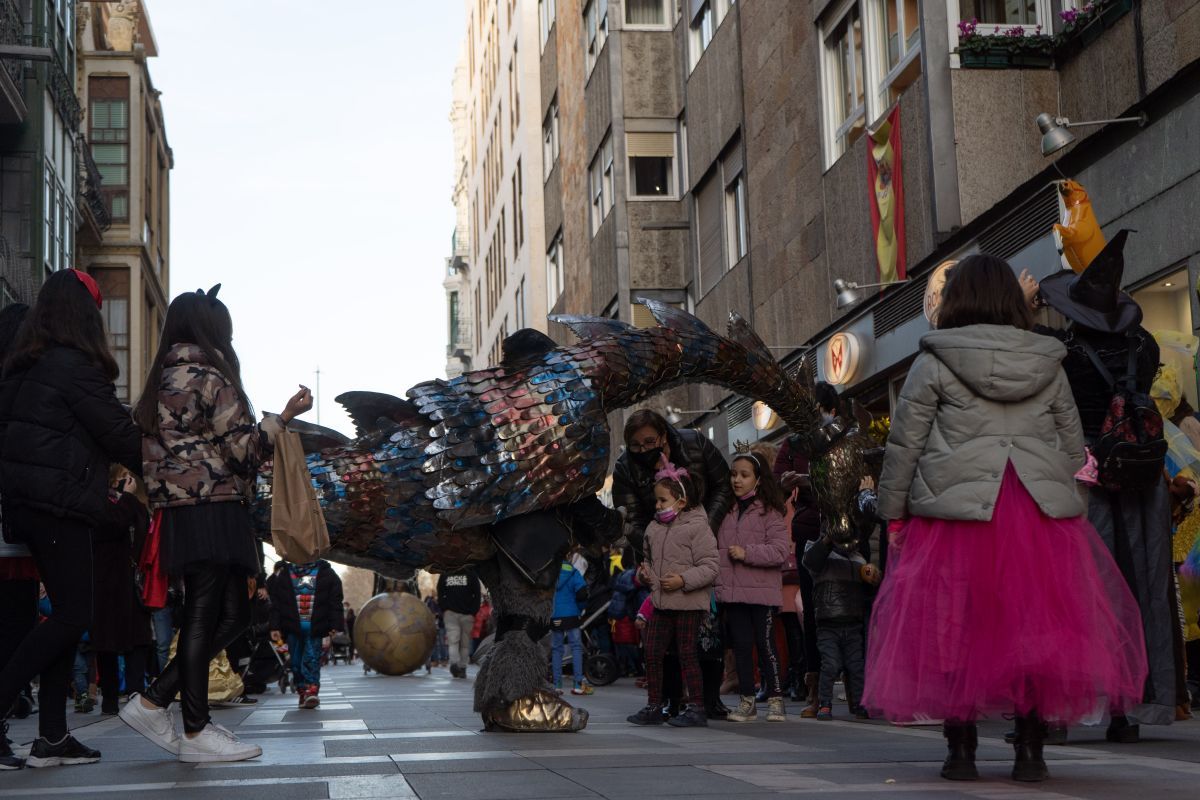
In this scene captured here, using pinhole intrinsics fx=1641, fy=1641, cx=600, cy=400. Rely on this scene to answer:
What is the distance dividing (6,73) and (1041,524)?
979 inches

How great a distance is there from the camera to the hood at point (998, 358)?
5.55m

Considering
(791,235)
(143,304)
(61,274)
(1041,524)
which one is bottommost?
(1041,524)

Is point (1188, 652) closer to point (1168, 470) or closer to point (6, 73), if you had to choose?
point (1168, 470)

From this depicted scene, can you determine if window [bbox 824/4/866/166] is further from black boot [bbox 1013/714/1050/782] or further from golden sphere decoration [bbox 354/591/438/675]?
black boot [bbox 1013/714/1050/782]

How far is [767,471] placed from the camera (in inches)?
408

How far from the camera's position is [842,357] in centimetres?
1878

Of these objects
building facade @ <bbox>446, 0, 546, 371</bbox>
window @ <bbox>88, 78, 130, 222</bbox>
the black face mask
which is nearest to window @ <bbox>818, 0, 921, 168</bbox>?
the black face mask

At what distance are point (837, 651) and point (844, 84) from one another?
10.9 metres

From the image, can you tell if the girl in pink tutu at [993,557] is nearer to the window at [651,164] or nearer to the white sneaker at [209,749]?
the white sneaker at [209,749]

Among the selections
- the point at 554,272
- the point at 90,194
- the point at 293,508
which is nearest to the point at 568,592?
the point at 293,508

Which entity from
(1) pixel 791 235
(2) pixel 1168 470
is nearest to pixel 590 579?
(1) pixel 791 235

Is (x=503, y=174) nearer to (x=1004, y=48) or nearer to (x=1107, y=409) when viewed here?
(x=1004, y=48)

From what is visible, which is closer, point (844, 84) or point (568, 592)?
point (568, 592)

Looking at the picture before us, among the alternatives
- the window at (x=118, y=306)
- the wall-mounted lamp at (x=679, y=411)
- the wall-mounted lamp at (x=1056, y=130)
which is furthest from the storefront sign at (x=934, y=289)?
the window at (x=118, y=306)
